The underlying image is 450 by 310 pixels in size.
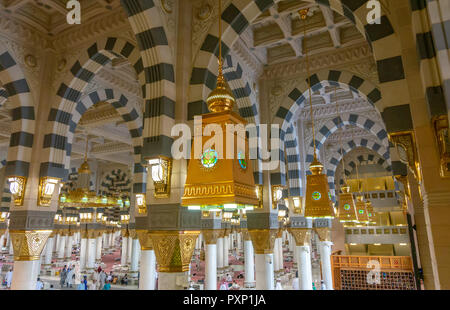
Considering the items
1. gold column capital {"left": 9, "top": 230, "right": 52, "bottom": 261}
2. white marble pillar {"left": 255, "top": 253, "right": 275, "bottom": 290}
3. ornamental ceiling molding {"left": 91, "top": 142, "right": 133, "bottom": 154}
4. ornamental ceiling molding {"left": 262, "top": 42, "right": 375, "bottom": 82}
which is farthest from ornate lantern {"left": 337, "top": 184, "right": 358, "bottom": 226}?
ornamental ceiling molding {"left": 91, "top": 142, "right": 133, "bottom": 154}

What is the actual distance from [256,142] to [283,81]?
88.7 inches

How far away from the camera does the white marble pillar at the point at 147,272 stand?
21.6ft

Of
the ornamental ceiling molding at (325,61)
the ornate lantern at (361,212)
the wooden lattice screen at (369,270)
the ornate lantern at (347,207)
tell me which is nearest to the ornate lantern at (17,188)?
the ornamental ceiling molding at (325,61)

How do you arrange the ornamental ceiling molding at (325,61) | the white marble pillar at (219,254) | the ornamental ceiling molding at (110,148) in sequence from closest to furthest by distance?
the ornamental ceiling molding at (325,61)
the ornamental ceiling molding at (110,148)
the white marble pillar at (219,254)

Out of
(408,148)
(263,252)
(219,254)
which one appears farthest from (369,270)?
(408,148)

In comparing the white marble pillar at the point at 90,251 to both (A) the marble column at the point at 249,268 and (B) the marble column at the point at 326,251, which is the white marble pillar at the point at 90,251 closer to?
(A) the marble column at the point at 249,268

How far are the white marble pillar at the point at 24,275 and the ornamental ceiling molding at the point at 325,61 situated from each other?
7.12 m

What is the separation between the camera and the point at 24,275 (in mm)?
5465

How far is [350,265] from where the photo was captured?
12.9 metres

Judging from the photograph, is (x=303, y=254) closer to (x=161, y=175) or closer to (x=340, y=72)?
(x=340, y=72)

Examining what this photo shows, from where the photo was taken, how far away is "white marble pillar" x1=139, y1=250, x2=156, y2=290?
6577 millimetres

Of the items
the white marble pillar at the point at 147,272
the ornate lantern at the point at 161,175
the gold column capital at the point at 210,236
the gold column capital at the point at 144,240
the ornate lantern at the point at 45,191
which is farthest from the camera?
the gold column capital at the point at 210,236

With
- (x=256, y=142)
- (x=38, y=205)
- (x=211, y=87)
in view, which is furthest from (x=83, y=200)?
(x=211, y=87)
